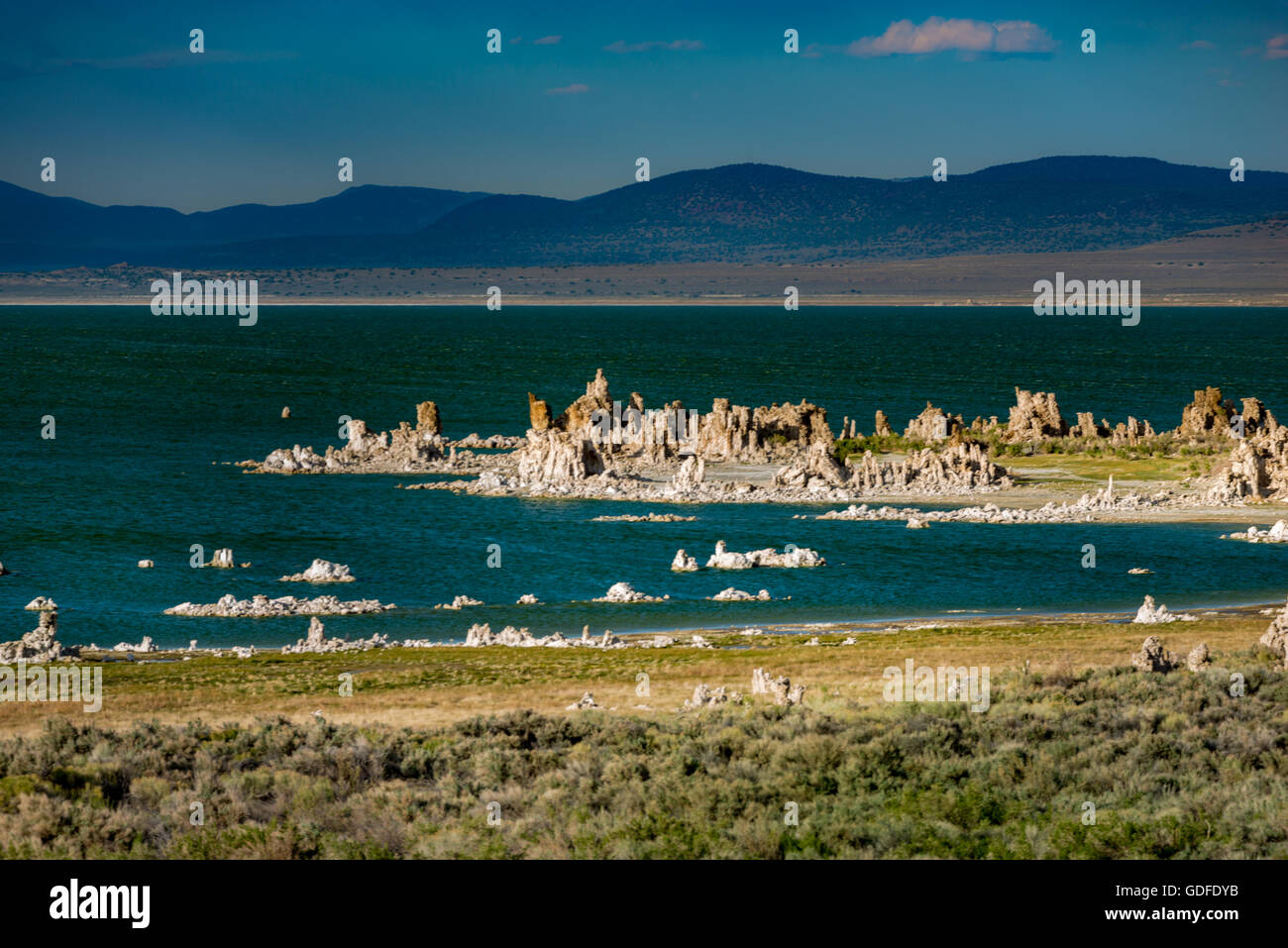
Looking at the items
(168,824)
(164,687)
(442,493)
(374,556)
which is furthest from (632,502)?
(168,824)

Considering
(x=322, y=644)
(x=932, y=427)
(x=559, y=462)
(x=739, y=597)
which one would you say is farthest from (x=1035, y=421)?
(x=322, y=644)

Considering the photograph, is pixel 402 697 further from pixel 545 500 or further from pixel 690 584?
pixel 545 500

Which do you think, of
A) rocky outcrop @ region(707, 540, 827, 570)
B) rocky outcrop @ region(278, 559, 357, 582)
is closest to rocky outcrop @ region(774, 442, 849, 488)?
rocky outcrop @ region(707, 540, 827, 570)

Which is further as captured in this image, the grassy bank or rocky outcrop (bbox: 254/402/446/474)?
rocky outcrop (bbox: 254/402/446/474)

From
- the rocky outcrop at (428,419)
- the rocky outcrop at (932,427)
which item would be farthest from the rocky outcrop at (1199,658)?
the rocky outcrop at (428,419)

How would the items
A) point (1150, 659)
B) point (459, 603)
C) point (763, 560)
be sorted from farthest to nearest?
point (763, 560) < point (459, 603) < point (1150, 659)

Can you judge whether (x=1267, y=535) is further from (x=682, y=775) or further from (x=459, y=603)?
(x=682, y=775)

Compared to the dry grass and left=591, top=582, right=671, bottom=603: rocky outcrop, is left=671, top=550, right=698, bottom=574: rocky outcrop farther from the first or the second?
the dry grass
